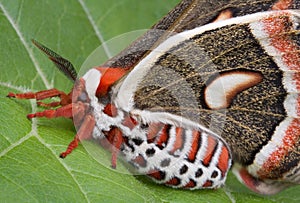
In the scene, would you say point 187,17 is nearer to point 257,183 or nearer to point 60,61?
point 60,61

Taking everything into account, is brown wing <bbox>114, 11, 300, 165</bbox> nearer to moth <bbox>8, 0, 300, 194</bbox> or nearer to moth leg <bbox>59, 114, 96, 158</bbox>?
moth <bbox>8, 0, 300, 194</bbox>

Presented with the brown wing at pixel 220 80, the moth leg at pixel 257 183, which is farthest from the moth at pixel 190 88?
the moth leg at pixel 257 183

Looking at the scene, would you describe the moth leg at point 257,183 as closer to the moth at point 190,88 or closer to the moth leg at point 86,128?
the moth at point 190,88

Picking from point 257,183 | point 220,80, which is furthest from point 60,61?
point 257,183

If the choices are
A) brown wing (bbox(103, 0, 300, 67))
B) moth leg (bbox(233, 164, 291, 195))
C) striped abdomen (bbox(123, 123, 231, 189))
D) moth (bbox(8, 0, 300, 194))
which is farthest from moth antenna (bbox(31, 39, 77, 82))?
moth leg (bbox(233, 164, 291, 195))

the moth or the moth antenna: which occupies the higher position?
the moth antenna

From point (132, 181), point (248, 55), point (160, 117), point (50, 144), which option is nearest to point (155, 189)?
point (132, 181)

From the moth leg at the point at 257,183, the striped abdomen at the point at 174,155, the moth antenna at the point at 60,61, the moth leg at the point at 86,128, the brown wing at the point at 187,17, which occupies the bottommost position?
the moth leg at the point at 257,183
